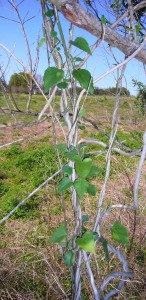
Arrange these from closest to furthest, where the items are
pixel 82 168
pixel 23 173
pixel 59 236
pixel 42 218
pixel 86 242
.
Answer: pixel 82 168 → pixel 86 242 → pixel 59 236 → pixel 42 218 → pixel 23 173

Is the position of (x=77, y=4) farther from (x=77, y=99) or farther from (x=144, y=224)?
(x=144, y=224)

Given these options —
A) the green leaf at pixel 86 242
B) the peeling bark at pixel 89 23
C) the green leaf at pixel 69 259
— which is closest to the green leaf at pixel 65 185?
the green leaf at pixel 86 242

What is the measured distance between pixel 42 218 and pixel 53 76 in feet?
14.8

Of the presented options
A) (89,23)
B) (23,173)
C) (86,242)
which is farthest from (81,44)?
(23,173)

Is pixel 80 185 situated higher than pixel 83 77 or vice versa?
pixel 83 77

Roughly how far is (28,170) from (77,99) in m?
7.03

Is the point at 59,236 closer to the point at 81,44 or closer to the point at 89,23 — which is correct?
the point at 81,44

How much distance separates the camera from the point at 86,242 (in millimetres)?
1678

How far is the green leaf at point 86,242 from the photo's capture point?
5.43ft

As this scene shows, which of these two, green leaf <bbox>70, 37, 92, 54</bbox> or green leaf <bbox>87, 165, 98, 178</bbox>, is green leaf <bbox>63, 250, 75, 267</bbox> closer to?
green leaf <bbox>87, 165, 98, 178</bbox>

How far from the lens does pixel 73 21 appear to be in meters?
1.66

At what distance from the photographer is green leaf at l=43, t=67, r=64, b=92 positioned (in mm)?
1452

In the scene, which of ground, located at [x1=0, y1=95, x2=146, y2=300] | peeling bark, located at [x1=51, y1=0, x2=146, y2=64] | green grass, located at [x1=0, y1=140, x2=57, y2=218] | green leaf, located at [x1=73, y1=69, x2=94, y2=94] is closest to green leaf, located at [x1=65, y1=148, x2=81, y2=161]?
green leaf, located at [x1=73, y1=69, x2=94, y2=94]

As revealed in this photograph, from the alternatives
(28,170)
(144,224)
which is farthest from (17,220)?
(28,170)
